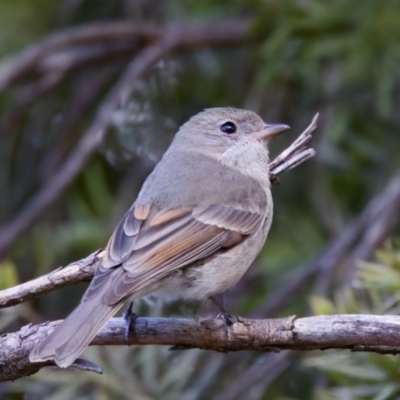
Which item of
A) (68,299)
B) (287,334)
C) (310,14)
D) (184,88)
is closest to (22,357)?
(287,334)

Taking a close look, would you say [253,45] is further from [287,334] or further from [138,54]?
[287,334]

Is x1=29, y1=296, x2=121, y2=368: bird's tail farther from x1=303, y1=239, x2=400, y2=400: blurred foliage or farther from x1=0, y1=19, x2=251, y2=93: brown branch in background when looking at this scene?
x1=0, y1=19, x2=251, y2=93: brown branch in background

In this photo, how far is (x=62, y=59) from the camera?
6469 mm

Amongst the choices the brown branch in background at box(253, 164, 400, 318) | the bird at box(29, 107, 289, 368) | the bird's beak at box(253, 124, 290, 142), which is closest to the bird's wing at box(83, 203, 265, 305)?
the bird at box(29, 107, 289, 368)

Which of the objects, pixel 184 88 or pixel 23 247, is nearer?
pixel 23 247

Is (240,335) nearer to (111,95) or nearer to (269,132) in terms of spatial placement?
(269,132)

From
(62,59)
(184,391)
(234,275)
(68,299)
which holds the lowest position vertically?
(184,391)

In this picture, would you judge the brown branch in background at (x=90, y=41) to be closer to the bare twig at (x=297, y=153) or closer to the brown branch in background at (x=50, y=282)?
the bare twig at (x=297, y=153)

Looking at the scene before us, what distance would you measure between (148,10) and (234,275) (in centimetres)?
397

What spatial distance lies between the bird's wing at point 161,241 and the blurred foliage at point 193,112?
0.80 meters

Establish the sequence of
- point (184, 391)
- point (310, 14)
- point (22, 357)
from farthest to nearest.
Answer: point (310, 14) → point (184, 391) → point (22, 357)

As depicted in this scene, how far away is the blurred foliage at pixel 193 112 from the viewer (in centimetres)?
505

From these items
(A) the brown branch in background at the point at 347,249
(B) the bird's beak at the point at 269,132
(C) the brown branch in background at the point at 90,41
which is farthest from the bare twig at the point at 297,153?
(C) the brown branch in background at the point at 90,41

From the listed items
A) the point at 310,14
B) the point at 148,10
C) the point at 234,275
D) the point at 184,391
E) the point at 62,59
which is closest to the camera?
the point at 234,275
